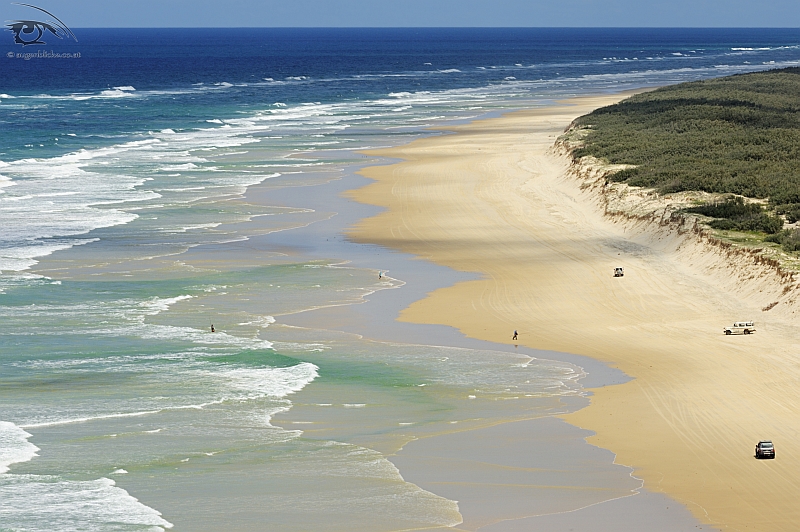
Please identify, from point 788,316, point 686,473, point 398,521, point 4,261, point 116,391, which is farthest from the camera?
point 4,261

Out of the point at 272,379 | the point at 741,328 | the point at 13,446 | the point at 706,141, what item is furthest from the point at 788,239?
the point at 13,446

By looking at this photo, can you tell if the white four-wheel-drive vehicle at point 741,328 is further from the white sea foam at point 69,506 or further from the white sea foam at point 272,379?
the white sea foam at point 69,506

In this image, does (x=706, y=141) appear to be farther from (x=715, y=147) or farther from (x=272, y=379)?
(x=272, y=379)

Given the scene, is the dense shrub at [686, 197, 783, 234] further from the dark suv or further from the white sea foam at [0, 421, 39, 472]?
the white sea foam at [0, 421, 39, 472]

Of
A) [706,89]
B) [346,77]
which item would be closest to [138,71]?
[346,77]

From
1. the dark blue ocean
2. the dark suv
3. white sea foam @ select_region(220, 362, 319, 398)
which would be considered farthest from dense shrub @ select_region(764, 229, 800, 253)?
white sea foam @ select_region(220, 362, 319, 398)

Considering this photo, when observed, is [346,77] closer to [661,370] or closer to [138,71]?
[138,71]
